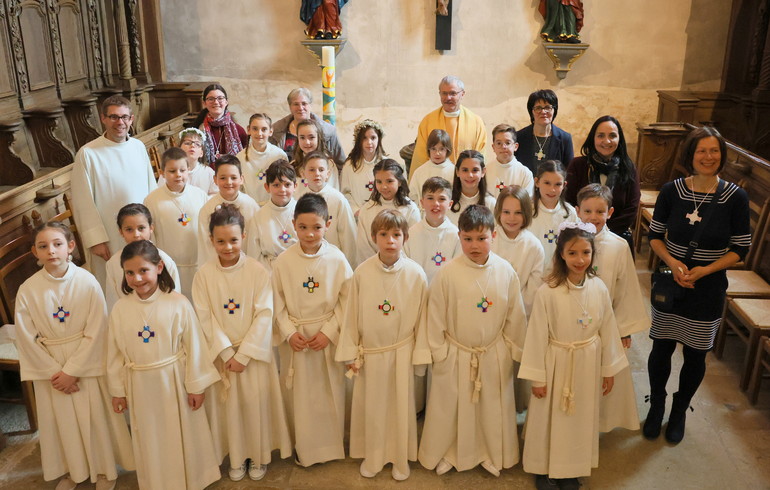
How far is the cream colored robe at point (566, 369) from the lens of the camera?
10.8 feet

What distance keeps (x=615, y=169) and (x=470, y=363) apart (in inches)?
64.3

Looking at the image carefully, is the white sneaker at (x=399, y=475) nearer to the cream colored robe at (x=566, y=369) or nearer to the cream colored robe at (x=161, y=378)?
the cream colored robe at (x=566, y=369)

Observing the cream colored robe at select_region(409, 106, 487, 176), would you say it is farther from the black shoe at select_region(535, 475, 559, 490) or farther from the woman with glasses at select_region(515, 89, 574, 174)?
the black shoe at select_region(535, 475, 559, 490)

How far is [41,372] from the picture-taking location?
129 inches

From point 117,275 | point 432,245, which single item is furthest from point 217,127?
point 432,245

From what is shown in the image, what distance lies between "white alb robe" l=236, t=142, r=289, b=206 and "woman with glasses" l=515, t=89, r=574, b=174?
5.68ft

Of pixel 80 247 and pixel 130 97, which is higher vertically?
pixel 130 97

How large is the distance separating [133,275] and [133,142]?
1.86 meters

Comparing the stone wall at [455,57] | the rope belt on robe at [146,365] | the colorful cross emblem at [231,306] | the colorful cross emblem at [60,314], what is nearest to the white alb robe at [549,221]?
the colorful cross emblem at [231,306]

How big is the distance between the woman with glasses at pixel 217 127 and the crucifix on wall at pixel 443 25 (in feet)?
11.4

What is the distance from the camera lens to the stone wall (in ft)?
26.8

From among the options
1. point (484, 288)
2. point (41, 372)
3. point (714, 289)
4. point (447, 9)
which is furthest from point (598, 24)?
point (41, 372)

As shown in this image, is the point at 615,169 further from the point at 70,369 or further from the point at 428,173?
the point at 70,369

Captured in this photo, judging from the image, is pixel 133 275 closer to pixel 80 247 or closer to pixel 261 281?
pixel 261 281
